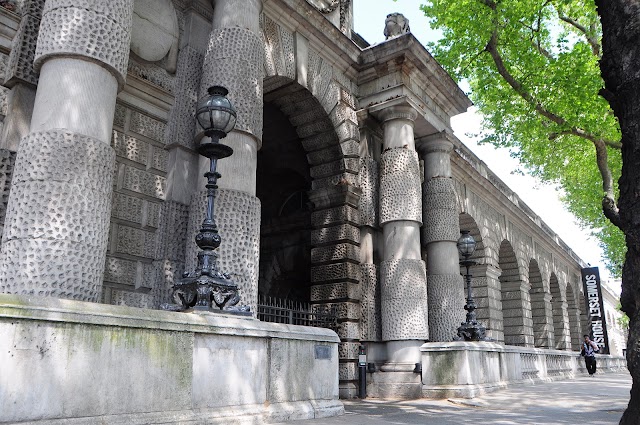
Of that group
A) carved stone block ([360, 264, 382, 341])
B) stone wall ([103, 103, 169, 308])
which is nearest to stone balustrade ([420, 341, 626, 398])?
carved stone block ([360, 264, 382, 341])

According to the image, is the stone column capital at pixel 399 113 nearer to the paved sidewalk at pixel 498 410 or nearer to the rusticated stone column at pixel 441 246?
the rusticated stone column at pixel 441 246

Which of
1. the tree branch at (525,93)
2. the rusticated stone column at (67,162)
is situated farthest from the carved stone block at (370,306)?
the tree branch at (525,93)

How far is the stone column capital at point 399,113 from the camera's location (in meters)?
12.8

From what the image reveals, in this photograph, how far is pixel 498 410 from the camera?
325 inches

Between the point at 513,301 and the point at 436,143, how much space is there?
38.8 ft

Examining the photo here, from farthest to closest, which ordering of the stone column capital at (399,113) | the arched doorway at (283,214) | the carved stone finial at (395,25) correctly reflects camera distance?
the arched doorway at (283,214) < the carved stone finial at (395,25) < the stone column capital at (399,113)

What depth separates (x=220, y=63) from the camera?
831 cm

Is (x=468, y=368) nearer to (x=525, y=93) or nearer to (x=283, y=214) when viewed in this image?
(x=283, y=214)

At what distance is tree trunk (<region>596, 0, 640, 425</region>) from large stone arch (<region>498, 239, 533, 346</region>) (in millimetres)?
19719

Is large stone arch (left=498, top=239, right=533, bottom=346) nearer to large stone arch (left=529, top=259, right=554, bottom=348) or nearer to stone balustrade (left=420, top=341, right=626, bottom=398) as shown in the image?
large stone arch (left=529, top=259, right=554, bottom=348)

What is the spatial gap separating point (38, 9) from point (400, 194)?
7.93m

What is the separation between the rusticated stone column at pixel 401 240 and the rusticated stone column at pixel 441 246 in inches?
47.9

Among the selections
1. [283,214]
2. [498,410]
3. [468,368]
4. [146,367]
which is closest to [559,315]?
[283,214]

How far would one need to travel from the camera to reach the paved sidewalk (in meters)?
6.76
